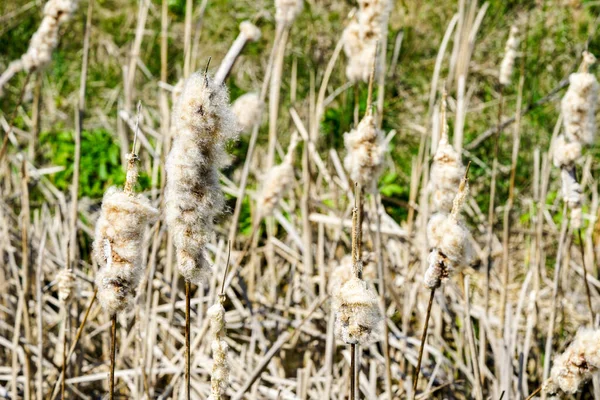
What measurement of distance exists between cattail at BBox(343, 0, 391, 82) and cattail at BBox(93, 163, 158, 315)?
0.76 m

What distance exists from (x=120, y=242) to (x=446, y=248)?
1.54 feet

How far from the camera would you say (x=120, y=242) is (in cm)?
87

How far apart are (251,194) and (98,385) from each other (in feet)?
2.77

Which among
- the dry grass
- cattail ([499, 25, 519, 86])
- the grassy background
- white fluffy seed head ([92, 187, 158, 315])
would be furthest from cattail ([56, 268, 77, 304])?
the grassy background

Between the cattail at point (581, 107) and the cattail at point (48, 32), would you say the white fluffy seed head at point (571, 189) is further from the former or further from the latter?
the cattail at point (48, 32)

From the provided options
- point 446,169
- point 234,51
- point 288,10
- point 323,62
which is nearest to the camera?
point 446,169

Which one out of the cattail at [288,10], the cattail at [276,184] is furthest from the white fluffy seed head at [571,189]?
the cattail at [288,10]

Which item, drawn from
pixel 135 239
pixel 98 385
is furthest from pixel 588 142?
pixel 98 385

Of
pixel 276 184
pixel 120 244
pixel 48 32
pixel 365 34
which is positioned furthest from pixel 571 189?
pixel 48 32

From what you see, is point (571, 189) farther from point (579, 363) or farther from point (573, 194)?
point (579, 363)

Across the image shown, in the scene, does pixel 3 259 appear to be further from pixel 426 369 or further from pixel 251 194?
pixel 426 369

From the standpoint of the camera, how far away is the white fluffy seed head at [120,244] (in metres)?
0.85

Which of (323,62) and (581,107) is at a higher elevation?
(323,62)

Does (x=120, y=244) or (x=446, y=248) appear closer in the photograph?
(x=120, y=244)
